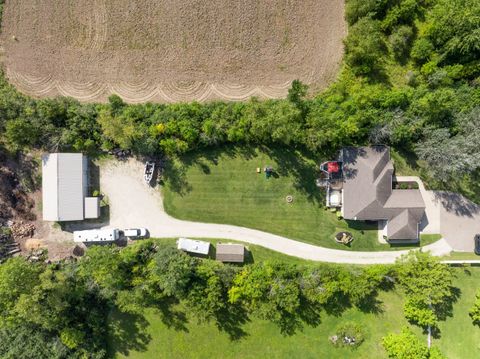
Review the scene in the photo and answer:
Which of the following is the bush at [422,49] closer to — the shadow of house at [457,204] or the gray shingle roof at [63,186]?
the shadow of house at [457,204]

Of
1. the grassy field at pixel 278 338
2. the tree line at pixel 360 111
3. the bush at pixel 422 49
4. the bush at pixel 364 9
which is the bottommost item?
the grassy field at pixel 278 338

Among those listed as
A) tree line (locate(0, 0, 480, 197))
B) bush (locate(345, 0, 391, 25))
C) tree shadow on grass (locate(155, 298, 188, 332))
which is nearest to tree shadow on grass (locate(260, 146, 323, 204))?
tree line (locate(0, 0, 480, 197))

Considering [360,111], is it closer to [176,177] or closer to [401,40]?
[401,40]

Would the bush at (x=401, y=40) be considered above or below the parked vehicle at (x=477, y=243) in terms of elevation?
above

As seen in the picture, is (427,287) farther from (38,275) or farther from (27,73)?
(27,73)

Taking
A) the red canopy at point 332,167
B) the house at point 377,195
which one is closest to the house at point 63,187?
the red canopy at point 332,167

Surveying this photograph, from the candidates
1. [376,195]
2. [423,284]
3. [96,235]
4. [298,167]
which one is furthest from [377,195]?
[96,235]
